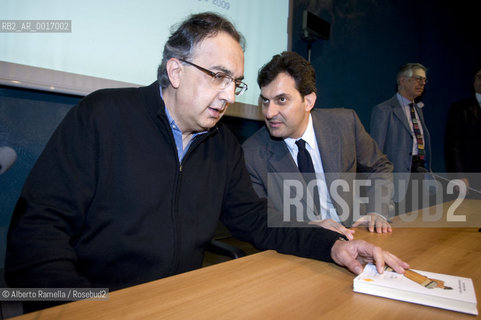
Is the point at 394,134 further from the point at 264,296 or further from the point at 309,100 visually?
the point at 264,296

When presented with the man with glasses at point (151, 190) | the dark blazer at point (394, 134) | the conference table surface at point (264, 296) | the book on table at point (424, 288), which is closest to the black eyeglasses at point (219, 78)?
the man with glasses at point (151, 190)

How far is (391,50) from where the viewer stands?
4.04 meters

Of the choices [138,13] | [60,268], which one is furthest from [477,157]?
[60,268]

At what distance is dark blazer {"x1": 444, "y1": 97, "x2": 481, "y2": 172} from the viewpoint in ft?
12.5

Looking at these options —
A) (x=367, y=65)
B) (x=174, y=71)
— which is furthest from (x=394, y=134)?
(x=174, y=71)

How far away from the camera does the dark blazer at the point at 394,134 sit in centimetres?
337

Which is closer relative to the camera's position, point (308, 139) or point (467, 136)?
point (308, 139)

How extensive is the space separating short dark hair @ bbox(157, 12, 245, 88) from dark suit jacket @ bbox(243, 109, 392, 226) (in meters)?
0.72

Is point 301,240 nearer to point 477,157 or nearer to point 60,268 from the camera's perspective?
point 60,268

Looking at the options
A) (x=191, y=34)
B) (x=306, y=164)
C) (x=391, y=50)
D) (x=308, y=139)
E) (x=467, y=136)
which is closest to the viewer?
(x=191, y=34)

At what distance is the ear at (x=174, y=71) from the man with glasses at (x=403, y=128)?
9.15ft

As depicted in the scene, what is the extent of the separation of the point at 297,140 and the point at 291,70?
0.41 meters

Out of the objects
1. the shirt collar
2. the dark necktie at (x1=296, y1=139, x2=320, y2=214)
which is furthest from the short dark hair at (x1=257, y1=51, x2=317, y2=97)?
the dark necktie at (x1=296, y1=139, x2=320, y2=214)

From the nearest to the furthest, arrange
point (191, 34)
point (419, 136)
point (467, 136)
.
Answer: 1. point (191, 34)
2. point (419, 136)
3. point (467, 136)
